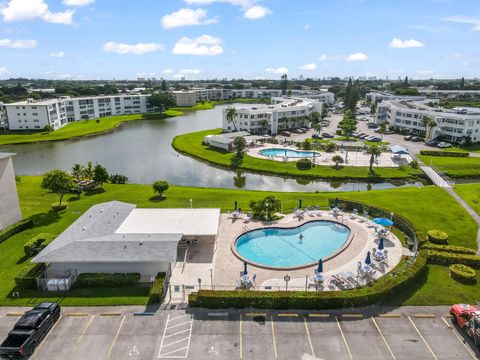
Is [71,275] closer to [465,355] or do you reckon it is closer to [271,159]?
[465,355]

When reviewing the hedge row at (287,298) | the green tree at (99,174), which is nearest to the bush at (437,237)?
the hedge row at (287,298)

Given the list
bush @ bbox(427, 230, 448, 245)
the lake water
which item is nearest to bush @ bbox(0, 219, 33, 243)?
the lake water

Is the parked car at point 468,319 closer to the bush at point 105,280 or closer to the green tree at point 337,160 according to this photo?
the bush at point 105,280

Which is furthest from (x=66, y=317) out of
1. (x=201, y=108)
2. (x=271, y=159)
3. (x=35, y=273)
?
(x=201, y=108)

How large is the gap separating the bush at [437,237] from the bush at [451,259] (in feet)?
9.49

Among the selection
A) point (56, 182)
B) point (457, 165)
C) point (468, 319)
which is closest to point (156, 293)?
Answer: point (468, 319)

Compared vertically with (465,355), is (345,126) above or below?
above

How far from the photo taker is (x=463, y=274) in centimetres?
2819

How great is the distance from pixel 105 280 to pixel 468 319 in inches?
1023

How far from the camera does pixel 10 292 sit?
27.1m

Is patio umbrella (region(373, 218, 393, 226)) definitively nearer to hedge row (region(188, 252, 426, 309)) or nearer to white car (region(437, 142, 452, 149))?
hedge row (region(188, 252, 426, 309))

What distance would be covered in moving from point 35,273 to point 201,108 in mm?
156409

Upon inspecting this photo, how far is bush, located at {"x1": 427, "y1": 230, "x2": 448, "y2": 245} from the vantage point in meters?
33.6

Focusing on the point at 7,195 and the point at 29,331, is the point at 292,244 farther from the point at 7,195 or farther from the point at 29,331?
the point at 7,195
